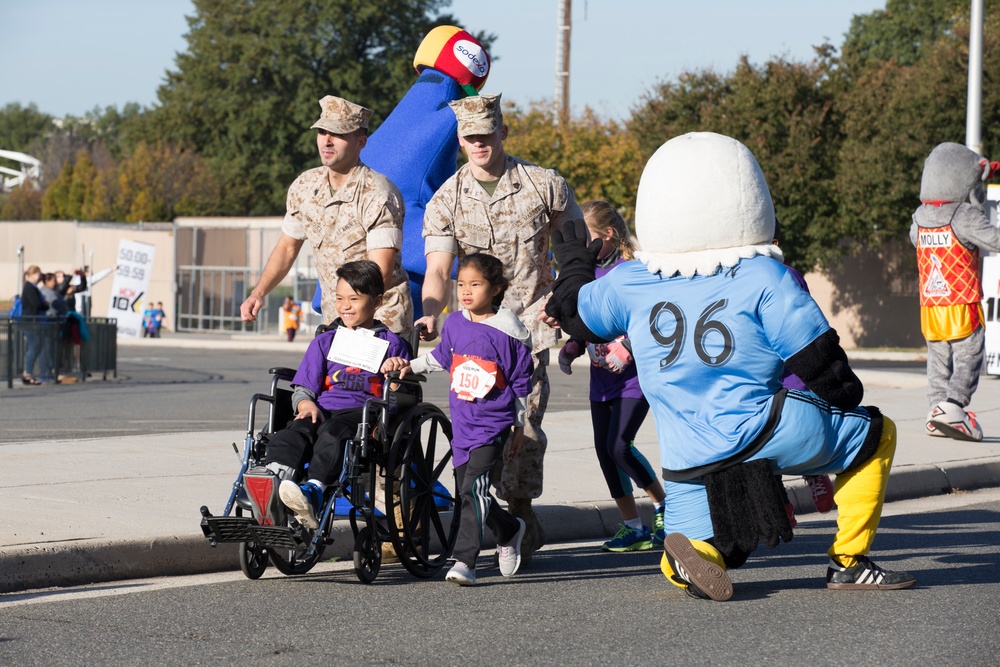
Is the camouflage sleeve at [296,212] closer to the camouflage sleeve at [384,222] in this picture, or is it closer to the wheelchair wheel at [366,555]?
the camouflage sleeve at [384,222]

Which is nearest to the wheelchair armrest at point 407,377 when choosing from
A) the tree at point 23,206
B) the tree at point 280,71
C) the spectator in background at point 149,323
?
the spectator in background at point 149,323

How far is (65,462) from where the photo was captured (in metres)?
8.91

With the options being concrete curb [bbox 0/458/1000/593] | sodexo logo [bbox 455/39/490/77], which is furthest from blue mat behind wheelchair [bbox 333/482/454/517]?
sodexo logo [bbox 455/39/490/77]

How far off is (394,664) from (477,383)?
66.3 inches

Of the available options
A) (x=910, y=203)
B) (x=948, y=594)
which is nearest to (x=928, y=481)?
(x=948, y=594)

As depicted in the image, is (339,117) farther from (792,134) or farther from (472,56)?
(792,134)

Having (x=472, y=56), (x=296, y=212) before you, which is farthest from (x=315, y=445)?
(x=472, y=56)

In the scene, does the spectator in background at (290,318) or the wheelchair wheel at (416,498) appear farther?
the spectator in background at (290,318)

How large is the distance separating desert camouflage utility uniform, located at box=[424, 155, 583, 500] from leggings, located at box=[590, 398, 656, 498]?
0.49m

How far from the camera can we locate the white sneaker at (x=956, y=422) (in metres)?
11.1

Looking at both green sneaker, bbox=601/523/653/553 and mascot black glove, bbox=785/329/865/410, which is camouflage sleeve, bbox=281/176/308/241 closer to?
green sneaker, bbox=601/523/653/553

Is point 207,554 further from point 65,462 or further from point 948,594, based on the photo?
point 948,594

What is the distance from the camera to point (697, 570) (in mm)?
5559

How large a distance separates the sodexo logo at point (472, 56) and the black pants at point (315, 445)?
2.71m
